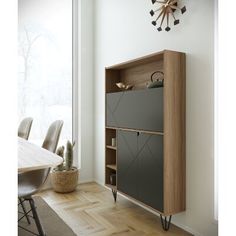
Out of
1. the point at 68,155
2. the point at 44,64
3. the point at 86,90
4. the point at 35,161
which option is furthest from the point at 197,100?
the point at 44,64

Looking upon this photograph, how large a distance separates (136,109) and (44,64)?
1.95 meters

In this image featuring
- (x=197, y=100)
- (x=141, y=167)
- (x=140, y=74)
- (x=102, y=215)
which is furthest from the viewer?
(x=140, y=74)

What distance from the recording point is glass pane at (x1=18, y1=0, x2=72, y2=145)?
11.9 ft

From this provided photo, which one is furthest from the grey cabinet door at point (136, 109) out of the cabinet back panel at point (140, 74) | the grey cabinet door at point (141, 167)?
the cabinet back panel at point (140, 74)

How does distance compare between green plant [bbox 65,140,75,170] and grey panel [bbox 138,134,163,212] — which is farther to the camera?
green plant [bbox 65,140,75,170]

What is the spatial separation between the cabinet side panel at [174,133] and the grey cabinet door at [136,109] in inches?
3.1

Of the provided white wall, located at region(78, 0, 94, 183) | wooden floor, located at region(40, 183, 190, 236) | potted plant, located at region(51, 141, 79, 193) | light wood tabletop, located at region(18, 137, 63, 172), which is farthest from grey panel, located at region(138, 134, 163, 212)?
white wall, located at region(78, 0, 94, 183)

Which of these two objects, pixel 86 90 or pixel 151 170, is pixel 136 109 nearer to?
pixel 151 170

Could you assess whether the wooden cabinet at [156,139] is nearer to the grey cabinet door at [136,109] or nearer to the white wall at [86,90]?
the grey cabinet door at [136,109]

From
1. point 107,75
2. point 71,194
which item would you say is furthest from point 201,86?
point 71,194

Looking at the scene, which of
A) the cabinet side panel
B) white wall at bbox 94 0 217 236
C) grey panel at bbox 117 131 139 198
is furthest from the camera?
grey panel at bbox 117 131 139 198

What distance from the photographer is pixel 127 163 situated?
8.61ft

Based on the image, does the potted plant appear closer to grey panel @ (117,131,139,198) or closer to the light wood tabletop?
grey panel @ (117,131,139,198)

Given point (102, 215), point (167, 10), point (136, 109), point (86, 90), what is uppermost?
point (167, 10)
